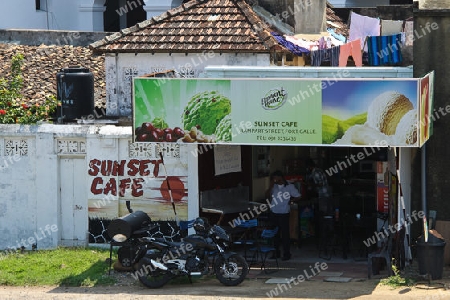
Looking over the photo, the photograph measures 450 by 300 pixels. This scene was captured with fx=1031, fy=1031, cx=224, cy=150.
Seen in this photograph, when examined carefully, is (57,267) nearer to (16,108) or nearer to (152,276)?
(152,276)

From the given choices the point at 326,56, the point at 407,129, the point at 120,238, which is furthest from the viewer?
the point at 326,56

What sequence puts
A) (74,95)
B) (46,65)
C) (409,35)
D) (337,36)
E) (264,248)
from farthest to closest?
(46,65) → (337,36) → (74,95) → (409,35) → (264,248)

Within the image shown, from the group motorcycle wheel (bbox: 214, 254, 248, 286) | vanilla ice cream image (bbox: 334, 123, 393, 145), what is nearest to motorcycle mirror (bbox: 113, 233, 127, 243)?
motorcycle wheel (bbox: 214, 254, 248, 286)

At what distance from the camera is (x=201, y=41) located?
22.9 metres

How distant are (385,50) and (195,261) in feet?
20.7

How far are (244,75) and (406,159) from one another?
125 inches

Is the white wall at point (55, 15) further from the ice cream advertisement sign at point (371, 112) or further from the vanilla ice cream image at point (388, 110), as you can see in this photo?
the vanilla ice cream image at point (388, 110)

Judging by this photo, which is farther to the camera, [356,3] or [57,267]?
[356,3]

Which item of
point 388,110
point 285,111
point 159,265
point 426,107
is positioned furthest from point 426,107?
point 159,265

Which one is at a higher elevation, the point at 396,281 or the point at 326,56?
the point at 326,56

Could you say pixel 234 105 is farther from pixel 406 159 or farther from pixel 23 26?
pixel 23 26

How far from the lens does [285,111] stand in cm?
1666

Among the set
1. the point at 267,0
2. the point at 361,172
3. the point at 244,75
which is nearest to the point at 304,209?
the point at 361,172

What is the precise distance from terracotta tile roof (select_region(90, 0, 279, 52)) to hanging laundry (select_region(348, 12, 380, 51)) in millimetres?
1949
